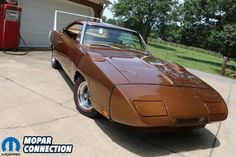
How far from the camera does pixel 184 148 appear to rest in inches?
163

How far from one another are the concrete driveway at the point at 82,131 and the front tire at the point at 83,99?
0.33 feet

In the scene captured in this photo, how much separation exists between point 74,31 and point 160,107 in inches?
139

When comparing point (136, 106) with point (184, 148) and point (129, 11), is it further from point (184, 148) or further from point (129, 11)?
point (129, 11)

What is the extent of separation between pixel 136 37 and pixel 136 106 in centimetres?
318

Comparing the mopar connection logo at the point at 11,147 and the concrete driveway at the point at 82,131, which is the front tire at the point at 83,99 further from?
the mopar connection logo at the point at 11,147

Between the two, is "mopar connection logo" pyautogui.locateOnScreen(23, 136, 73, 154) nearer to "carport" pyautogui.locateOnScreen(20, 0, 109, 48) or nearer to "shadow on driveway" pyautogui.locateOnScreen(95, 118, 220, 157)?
"shadow on driveway" pyautogui.locateOnScreen(95, 118, 220, 157)

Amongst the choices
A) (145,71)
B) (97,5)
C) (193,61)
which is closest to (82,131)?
(145,71)

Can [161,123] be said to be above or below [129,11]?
below

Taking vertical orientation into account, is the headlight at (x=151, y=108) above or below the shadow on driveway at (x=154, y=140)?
→ above

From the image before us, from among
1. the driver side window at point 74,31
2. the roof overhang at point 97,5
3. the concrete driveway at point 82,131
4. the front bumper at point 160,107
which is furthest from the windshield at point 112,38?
the roof overhang at point 97,5

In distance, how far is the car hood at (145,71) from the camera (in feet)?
13.3

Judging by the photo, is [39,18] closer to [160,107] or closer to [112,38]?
[112,38]

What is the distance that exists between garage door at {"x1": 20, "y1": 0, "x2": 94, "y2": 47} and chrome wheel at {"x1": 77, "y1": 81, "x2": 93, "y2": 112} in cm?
716

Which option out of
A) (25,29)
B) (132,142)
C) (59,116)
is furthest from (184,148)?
(25,29)
